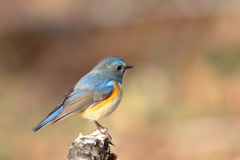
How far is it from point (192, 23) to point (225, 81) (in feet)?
7.52

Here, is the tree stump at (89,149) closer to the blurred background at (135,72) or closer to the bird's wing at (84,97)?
the bird's wing at (84,97)

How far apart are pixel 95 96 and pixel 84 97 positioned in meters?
0.14

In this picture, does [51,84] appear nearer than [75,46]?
Yes

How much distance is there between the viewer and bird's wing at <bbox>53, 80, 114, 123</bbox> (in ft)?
14.5

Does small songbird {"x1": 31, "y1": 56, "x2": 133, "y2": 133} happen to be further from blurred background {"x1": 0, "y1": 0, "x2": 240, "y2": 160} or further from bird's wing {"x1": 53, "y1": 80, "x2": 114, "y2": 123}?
blurred background {"x1": 0, "y1": 0, "x2": 240, "y2": 160}

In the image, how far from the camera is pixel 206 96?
8547 millimetres

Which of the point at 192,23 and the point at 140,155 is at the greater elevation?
the point at 192,23

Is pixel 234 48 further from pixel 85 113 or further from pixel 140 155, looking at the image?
pixel 85 113

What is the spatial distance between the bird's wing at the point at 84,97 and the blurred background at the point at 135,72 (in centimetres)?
273

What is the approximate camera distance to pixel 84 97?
4660 mm

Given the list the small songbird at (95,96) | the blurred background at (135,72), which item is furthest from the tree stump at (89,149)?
the blurred background at (135,72)

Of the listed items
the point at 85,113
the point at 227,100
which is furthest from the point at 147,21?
the point at 85,113

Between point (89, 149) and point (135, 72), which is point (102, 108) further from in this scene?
point (135, 72)

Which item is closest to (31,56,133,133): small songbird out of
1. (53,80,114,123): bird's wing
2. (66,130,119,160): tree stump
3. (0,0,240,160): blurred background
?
(53,80,114,123): bird's wing
